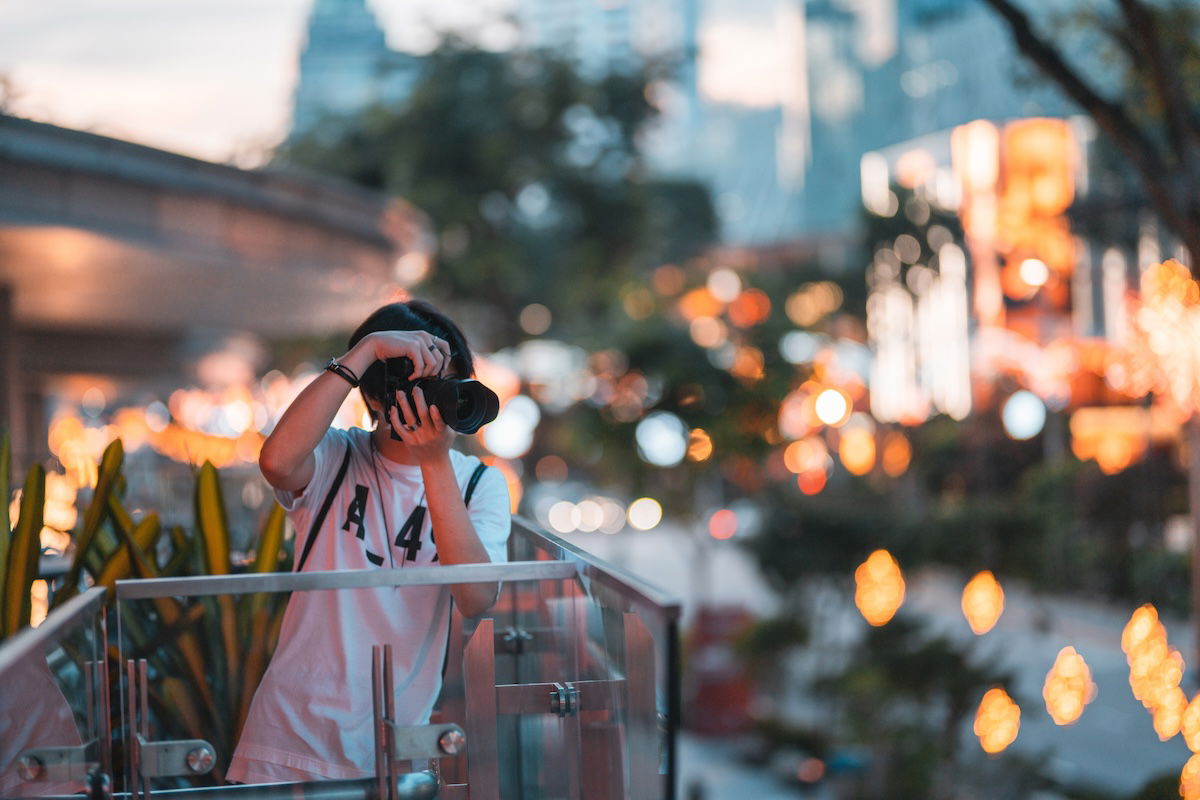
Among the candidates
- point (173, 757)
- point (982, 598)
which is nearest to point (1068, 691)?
Answer: point (982, 598)

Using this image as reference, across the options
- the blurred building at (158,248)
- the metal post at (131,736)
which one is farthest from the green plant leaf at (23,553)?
the blurred building at (158,248)

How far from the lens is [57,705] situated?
1827 mm

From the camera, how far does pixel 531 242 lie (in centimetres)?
1823

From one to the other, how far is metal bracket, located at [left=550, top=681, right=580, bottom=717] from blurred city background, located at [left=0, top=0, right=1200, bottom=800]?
7.82 ft

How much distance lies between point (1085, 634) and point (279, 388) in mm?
14485

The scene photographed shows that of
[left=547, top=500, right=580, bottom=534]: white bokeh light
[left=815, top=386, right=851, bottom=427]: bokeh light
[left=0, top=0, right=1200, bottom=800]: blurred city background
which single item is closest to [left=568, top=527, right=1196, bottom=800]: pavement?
[left=0, top=0, right=1200, bottom=800]: blurred city background

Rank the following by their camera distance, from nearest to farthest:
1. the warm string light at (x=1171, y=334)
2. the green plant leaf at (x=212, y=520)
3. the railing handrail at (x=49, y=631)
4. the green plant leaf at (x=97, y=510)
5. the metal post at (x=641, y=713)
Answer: the railing handrail at (x=49, y=631) → the metal post at (x=641, y=713) → the green plant leaf at (x=97, y=510) → the green plant leaf at (x=212, y=520) → the warm string light at (x=1171, y=334)

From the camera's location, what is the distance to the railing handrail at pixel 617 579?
1.61 metres

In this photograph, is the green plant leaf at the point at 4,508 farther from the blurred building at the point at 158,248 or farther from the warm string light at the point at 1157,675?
the warm string light at the point at 1157,675

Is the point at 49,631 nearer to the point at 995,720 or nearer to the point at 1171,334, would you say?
the point at 1171,334

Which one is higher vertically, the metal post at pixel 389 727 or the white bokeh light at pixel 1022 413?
the white bokeh light at pixel 1022 413

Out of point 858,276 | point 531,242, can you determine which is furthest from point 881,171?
point 531,242

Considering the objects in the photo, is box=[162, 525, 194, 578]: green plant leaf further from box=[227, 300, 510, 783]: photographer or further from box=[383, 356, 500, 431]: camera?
box=[383, 356, 500, 431]: camera

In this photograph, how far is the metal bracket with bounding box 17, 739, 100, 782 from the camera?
173cm
